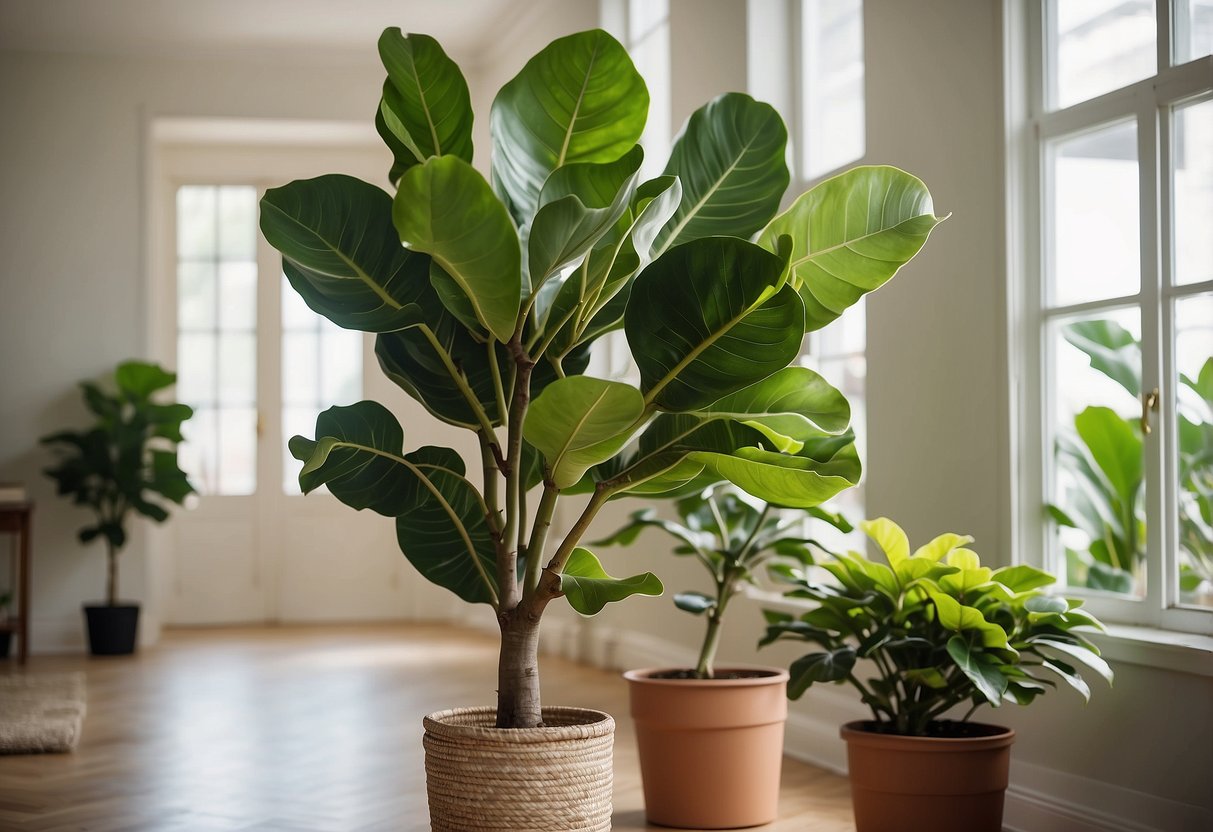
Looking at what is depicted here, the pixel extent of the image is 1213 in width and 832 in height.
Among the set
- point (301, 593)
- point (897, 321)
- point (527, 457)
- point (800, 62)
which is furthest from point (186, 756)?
point (301, 593)

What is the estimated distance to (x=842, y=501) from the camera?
160 inches

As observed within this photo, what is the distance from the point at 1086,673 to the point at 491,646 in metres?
4.30

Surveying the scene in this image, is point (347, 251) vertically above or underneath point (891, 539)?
above

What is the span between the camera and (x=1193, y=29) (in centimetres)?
262

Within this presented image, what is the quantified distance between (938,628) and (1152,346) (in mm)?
778

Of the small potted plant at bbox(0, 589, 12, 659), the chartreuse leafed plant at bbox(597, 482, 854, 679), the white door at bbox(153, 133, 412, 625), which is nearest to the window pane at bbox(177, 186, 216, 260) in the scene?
the white door at bbox(153, 133, 412, 625)

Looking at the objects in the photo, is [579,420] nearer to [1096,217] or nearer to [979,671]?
[979,671]

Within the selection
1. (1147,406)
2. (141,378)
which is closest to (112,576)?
(141,378)

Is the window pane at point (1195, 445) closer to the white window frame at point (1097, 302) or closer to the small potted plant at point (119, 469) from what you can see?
the white window frame at point (1097, 302)

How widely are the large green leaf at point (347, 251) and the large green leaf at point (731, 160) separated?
0.49m

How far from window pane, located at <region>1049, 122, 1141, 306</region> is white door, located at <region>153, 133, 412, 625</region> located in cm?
551

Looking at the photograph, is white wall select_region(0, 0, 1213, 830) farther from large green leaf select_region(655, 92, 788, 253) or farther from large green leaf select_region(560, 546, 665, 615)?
large green leaf select_region(560, 546, 665, 615)

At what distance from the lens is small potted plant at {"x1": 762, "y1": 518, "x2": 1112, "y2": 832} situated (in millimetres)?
2424

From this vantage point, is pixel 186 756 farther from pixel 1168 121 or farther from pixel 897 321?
pixel 1168 121
